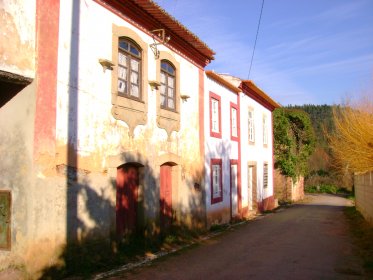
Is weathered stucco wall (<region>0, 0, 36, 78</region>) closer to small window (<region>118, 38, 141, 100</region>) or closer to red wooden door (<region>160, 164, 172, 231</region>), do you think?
small window (<region>118, 38, 141, 100</region>)

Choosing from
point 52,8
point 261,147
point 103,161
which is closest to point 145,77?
point 103,161

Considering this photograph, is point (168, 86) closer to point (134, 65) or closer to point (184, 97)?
point (184, 97)

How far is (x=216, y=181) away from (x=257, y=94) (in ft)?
24.3

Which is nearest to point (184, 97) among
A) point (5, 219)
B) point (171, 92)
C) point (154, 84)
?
point (171, 92)

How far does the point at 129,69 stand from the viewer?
9898 millimetres

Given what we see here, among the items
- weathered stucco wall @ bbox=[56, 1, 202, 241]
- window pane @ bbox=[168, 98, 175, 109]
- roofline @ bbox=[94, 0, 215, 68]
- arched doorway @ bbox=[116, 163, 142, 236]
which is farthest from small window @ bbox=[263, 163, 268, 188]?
arched doorway @ bbox=[116, 163, 142, 236]

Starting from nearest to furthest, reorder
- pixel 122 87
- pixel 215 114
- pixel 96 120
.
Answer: pixel 96 120 → pixel 122 87 → pixel 215 114

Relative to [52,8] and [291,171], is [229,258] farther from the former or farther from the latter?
[291,171]

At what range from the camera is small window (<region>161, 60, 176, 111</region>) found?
38.2 ft

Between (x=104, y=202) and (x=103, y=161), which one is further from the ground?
(x=103, y=161)

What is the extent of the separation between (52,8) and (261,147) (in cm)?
1665

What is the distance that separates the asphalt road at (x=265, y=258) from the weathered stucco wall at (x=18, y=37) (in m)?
4.14

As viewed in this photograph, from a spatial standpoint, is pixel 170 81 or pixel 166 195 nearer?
pixel 166 195

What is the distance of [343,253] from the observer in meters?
9.81
